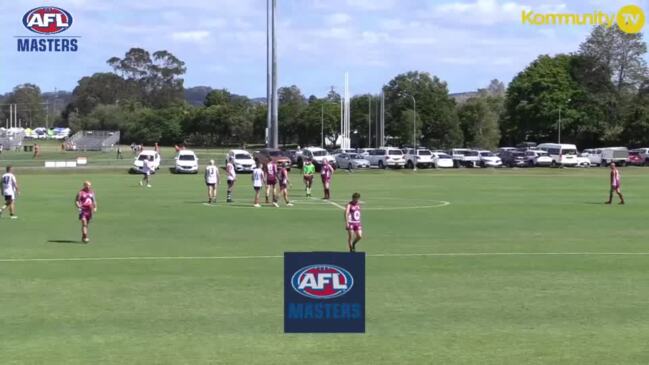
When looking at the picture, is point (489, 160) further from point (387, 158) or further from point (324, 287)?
point (324, 287)

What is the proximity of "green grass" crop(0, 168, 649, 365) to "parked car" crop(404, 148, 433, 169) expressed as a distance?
149ft

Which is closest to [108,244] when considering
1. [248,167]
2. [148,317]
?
[148,317]

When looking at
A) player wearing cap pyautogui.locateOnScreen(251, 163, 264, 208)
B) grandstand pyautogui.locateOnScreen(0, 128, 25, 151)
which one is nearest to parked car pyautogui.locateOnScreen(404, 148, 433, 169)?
player wearing cap pyautogui.locateOnScreen(251, 163, 264, 208)

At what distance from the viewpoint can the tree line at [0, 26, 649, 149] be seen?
111 meters

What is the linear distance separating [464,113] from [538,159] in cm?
5359

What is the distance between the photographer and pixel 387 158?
74625 mm

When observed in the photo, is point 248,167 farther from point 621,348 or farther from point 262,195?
point 621,348

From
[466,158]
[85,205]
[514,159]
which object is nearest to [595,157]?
[514,159]

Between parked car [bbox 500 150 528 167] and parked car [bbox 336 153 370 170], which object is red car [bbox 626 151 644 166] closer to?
parked car [bbox 500 150 528 167]

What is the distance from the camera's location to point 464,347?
33.8ft

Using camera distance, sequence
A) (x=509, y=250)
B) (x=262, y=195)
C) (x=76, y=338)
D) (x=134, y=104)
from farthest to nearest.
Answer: (x=134, y=104) < (x=262, y=195) < (x=509, y=250) < (x=76, y=338)

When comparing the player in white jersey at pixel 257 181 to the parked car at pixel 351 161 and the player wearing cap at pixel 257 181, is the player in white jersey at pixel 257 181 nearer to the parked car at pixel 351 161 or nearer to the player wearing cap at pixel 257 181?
the player wearing cap at pixel 257 181

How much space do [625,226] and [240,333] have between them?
17.4 meters

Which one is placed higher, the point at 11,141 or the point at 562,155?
the point at 11,141
